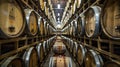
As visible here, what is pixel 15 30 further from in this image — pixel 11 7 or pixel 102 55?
pixel 102 55

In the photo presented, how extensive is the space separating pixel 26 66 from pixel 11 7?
1.23 meters

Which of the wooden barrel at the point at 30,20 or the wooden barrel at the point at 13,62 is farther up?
the wooden barrel at the point at 30,20

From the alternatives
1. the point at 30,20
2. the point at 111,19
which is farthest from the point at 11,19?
the point at 111,19

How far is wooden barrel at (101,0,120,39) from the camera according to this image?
2316 mm

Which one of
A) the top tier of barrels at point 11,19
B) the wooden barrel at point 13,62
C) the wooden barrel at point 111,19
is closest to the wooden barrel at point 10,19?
the top tier of barrels at point 11,19

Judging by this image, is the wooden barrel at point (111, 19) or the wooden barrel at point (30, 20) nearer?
the wooden barrel at point (111, 19)

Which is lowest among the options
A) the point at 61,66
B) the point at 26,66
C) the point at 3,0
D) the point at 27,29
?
the point at 61,66

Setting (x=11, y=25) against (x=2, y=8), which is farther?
(x=11, y=25)

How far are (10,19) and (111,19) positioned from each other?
165 centimetres

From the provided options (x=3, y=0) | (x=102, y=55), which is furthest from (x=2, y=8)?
(x=102, y=55)

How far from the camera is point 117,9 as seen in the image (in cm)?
233

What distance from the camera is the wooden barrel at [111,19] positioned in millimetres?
2316

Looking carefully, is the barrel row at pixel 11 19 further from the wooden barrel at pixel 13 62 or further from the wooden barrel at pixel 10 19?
the wooden barrel at pixel 13 62

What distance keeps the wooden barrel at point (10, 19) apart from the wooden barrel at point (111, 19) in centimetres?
150
